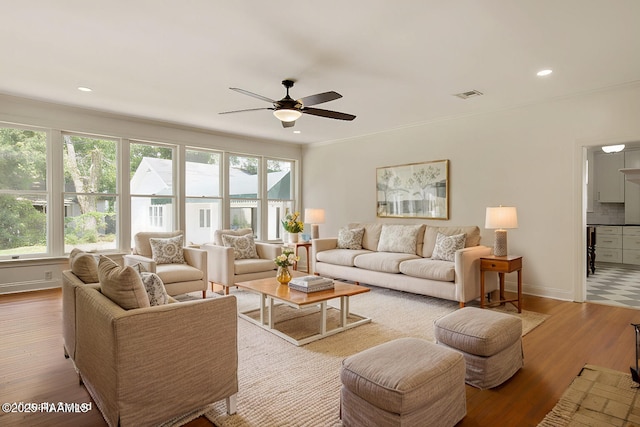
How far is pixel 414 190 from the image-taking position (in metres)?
6.04

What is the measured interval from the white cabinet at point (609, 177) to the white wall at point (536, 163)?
13.8 feet

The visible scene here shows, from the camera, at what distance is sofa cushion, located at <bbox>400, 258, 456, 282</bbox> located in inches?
166

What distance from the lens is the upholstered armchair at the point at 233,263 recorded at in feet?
15.7

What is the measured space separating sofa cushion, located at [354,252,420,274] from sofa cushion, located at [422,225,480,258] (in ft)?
0.68

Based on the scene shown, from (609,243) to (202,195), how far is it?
8060mm

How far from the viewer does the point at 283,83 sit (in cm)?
392

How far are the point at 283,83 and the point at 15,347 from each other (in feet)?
11.2

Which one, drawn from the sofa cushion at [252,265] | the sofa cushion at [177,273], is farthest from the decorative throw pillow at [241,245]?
the sofa cushion at [177,273]

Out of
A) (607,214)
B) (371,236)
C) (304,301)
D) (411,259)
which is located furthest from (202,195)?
(607,214)

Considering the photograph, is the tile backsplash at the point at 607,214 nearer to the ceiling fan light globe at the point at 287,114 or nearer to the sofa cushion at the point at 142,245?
the ceiling fan light globe at the point at 287,114

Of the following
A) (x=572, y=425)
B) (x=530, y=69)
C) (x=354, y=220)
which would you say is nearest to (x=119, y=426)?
(x=572, y=425)

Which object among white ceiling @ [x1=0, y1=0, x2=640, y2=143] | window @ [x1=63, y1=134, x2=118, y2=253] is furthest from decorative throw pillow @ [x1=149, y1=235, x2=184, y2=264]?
white ceiling @ [x1=0, y1=0, x2=640, y2=143]

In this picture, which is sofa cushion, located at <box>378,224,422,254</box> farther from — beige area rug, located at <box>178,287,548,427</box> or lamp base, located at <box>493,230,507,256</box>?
lamp base, located at <box>493,230,507,256</box>

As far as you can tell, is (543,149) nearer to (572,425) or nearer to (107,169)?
(572,425)
